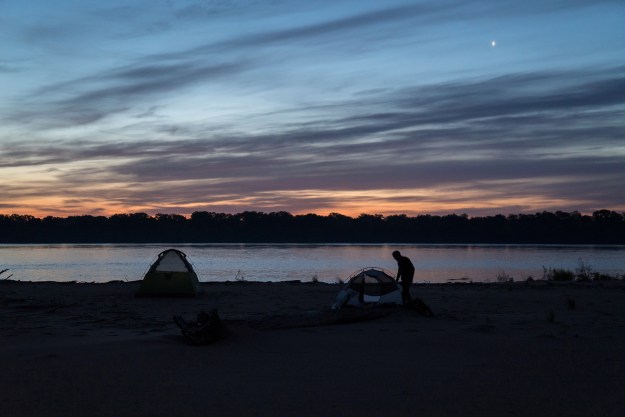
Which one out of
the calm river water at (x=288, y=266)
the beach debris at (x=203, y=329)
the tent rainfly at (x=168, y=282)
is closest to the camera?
the beach debris at (x=203, y=329)

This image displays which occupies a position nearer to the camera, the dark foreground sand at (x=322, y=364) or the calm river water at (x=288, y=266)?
the dark foreground sand at (x=322, y=364)

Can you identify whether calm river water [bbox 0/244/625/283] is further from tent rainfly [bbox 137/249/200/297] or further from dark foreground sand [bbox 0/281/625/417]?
dark foreground sand [bbox 0/281/625/417]

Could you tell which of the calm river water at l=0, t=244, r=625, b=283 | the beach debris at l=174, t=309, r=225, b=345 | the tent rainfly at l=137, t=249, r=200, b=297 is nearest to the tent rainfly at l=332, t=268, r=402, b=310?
the beach debris at l=174, t=309, r=225, b=345

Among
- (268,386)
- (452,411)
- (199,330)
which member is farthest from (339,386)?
(199,330)

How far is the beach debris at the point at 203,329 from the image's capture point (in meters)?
10.0

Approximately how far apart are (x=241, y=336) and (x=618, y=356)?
5652 millimetres

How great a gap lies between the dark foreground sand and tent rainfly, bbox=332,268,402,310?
0.79 meters

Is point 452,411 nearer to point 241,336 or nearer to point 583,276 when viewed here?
point 241,336

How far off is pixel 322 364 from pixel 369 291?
243 inches

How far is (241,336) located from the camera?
1071 centimetres

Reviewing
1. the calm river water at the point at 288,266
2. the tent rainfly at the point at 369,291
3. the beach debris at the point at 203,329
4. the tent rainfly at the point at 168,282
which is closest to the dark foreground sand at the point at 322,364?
the beach debris at the point at 203,329

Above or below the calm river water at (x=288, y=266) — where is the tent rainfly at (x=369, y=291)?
above

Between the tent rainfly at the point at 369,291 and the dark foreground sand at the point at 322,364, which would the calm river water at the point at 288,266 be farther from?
the dark foreground sand at the point at 322,364

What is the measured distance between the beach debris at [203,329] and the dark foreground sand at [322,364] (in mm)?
162
